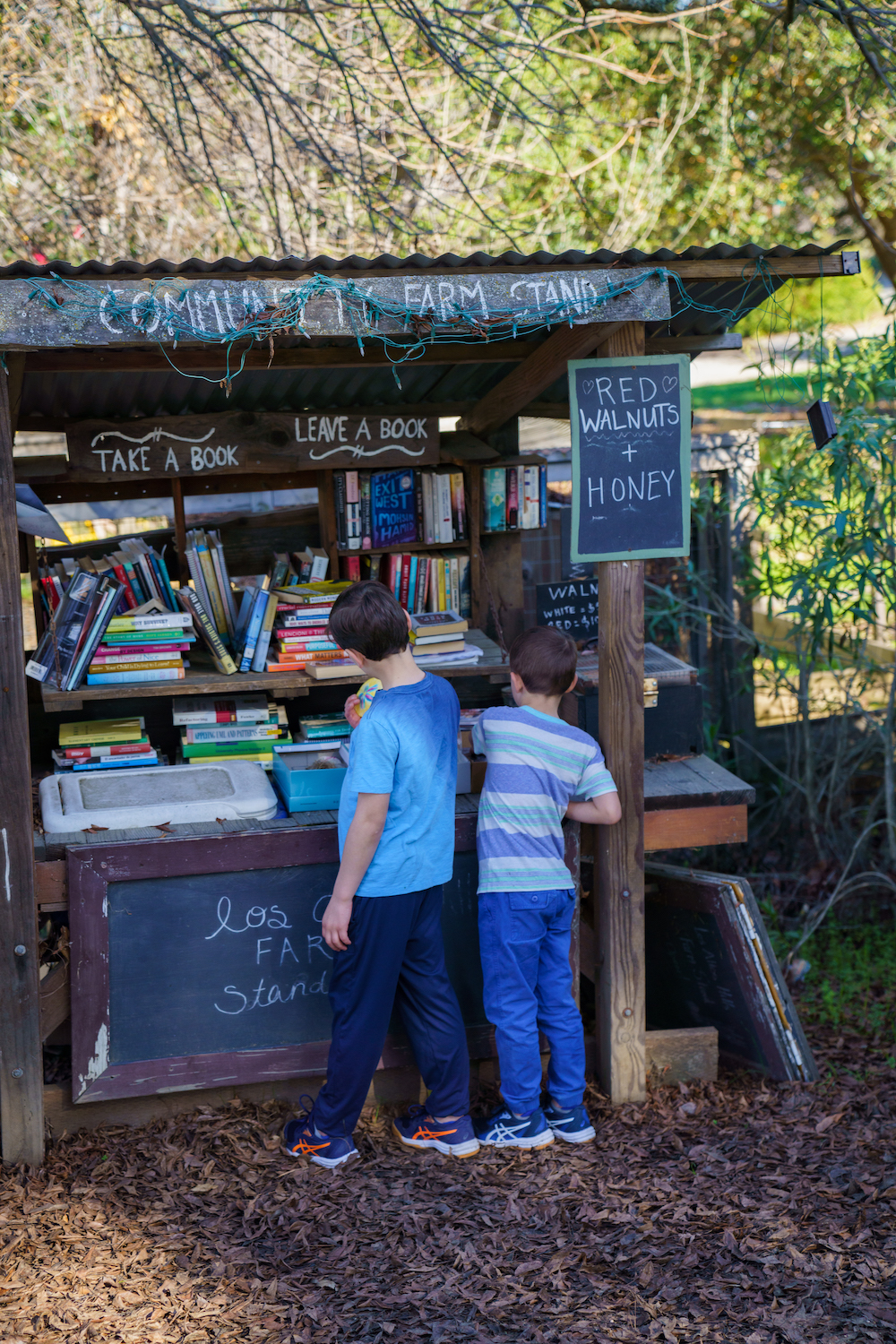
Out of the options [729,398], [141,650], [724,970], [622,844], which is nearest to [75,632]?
[141,650]

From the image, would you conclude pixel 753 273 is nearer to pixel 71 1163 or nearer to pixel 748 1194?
pixel 748 1194

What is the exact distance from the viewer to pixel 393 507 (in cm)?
479

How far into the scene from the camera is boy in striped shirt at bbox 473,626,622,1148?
3.62 m

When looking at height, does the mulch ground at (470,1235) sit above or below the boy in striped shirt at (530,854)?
below

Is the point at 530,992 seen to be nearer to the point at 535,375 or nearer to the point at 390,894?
the point at 390,894

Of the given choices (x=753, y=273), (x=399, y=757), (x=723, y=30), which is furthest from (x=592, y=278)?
(x=723, y=30)

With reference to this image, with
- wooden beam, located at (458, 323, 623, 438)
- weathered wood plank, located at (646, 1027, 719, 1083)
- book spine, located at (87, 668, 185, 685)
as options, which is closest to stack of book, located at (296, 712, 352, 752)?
book spine, located at (87, 668, 185, 685)

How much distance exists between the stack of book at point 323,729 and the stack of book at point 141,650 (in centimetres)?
55

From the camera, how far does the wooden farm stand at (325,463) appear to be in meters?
3.31

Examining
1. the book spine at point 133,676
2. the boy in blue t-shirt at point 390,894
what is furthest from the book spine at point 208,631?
the boy in blue t-shirt at point 390,894

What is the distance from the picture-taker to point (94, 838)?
12.0 feet

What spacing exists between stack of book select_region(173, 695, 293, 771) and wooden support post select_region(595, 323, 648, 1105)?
4.38 feet

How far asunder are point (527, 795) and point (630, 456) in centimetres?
121

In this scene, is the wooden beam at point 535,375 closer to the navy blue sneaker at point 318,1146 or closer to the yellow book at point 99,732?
the yellow book at point 99,732
